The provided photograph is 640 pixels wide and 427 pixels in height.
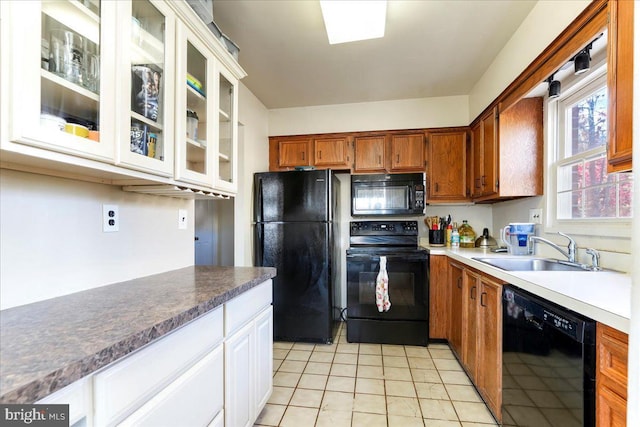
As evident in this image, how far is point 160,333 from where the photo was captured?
79 cm

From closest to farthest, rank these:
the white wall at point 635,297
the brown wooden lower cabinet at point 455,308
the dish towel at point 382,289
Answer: the white wall at point 635,297
the brown wooden lower cabinet at point 455,308
the dish towel at point 382,289

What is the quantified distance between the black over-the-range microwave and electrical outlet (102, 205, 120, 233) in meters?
2.12

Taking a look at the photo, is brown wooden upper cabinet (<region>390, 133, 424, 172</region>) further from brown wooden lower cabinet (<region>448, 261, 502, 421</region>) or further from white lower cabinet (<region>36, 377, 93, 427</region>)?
white lower cabinet (<region>36, 377, 93, 427</region>)

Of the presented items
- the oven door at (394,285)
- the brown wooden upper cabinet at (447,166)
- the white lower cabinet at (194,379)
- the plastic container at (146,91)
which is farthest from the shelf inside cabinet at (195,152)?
the brown wooden upper cabinet at (447,166)

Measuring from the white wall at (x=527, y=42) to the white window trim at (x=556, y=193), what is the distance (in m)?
0.32

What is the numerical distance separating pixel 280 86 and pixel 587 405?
293 centimetres

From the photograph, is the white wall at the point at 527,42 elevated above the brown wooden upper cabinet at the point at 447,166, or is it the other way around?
the white wall at the point at 527,42

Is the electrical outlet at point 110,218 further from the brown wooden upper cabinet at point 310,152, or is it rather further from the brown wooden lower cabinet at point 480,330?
the brown wooden upper cabinet at point 310,152

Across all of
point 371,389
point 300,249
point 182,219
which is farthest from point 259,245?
point 371,389

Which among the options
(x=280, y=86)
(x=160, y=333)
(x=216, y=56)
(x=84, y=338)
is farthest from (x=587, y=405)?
(x=280, y=86)

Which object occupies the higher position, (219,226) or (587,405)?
(219,226)

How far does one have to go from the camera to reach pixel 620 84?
3.34 feet

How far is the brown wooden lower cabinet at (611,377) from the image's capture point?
31.0 inches

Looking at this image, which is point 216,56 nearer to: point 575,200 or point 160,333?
point 160,333
